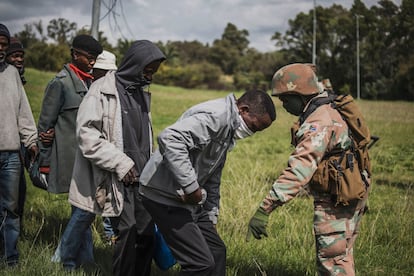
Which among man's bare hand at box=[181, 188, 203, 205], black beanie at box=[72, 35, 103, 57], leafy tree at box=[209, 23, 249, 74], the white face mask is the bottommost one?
man's bare hand at box=[181, 188, 203, 205]

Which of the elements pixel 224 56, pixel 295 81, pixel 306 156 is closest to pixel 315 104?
pixel 295 81

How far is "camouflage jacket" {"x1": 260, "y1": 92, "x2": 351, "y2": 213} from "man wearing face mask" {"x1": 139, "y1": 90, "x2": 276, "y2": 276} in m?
0.27

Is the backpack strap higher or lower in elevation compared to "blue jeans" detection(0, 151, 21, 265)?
higher

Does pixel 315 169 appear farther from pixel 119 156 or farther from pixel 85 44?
pixel 85 44

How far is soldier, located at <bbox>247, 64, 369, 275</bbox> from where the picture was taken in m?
3.24

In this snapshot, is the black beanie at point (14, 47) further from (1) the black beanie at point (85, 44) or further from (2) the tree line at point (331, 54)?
(2) the tree line at point (331, 54)

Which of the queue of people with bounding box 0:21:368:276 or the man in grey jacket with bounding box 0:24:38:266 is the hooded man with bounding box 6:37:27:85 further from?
the man in grey jacket with bounding box 0:24:38:266

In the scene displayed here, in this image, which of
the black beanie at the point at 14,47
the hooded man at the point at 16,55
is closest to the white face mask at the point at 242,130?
the hooded man at the point at 16,55

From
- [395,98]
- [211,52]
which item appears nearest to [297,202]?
[395,98]

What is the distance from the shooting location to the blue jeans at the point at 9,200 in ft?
14.4

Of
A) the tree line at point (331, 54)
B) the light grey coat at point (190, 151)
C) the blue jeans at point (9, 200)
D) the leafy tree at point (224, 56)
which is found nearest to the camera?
the light grey coat at point (190, 151)

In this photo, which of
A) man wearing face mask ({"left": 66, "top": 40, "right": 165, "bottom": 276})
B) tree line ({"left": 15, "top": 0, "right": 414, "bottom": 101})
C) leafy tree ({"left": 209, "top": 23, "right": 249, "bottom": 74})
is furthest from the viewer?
leafy tree ({"left": 209, "top": 23, "right": 249, "bottom": 74})

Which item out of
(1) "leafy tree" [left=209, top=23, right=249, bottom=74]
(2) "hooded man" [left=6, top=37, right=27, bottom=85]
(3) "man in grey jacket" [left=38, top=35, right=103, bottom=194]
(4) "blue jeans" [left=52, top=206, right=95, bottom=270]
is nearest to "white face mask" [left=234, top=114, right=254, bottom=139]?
(4) "blue jeans" [left=52, top=206, right=95, bottom=270]

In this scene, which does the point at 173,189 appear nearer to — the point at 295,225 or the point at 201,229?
the point at 201,229
